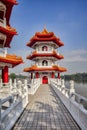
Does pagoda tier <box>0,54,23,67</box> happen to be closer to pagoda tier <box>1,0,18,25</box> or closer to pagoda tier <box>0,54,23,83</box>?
pagoda tier <box>0,54,23,83</box>

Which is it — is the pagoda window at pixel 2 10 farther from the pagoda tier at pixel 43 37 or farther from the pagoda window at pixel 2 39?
the pagoda tier at pixel 43 37

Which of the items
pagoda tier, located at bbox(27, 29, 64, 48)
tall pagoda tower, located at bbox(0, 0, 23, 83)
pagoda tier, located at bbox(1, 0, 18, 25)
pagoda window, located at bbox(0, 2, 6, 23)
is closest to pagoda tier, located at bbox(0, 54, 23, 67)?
tall pagoda tower, located at bbox(0, 0, 23, 83)

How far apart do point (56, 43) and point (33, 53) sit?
6.19 m

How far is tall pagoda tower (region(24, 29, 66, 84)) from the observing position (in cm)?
3938

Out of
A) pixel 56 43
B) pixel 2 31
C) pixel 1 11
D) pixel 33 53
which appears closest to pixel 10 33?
pixel 2 31

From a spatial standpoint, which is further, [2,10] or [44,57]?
[44,57]

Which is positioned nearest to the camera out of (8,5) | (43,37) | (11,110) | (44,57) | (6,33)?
(11,110)

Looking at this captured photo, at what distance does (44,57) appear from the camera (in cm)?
3994

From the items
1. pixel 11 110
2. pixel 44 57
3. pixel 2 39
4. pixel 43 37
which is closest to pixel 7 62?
pixel 2 39

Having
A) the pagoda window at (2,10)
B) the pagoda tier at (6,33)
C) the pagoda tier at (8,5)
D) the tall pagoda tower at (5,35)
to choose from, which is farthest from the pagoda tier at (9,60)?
the pagoda tier at (8,5)

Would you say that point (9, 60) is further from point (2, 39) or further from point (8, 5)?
point (8, 5)

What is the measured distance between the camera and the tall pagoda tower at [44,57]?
39375 mm

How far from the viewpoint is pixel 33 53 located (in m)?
40.1

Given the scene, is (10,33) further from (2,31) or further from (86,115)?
(86,115)
